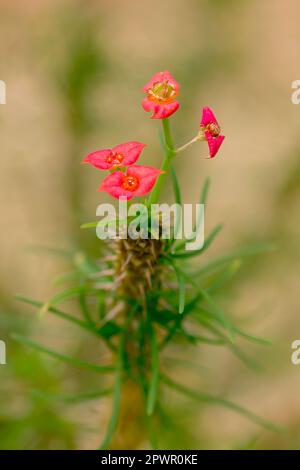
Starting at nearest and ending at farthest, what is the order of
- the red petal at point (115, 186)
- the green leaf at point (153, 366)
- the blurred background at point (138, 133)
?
the red petal at point (115, 186)
the green leaf at point (153, 366)
the blurred background at point (138, 133)

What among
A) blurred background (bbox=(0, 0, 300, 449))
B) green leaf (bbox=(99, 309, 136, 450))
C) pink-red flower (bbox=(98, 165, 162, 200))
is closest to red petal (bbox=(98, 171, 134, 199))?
pink-red flower (bbox=(98, 165, 162, 200))

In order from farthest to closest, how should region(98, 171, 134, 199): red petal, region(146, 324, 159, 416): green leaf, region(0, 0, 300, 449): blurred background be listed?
region(0, 0, 300, 449): blurred background < region(146, 324, 159, 416): green leaf < region(98, 171, 134, 199): red petal

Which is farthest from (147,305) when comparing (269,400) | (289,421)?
(269,400)

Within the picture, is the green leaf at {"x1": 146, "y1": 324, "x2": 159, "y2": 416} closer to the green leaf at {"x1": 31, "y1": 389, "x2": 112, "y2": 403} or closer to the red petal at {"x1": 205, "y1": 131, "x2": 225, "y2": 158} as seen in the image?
the green leaf at {"x1": 31, "y1": 389, "x2": 112, "y2": 403}

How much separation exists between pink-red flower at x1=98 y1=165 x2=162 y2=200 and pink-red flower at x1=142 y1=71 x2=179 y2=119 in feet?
0.08

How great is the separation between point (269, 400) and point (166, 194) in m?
0.49

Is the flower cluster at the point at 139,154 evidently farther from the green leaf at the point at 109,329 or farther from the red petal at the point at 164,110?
the green leaf at the point at 109,329

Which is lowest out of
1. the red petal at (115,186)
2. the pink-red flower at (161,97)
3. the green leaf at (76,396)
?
the green leaf at (76,396)

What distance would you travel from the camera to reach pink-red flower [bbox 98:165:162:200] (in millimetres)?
270

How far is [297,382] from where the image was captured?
0.91m

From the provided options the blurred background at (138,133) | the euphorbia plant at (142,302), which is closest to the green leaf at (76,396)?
the euphorbia plant at (142,302)

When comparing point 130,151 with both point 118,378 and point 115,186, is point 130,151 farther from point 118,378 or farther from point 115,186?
point 118,378

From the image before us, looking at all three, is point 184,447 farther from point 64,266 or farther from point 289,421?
point 64,266

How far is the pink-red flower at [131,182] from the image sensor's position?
0.27m
